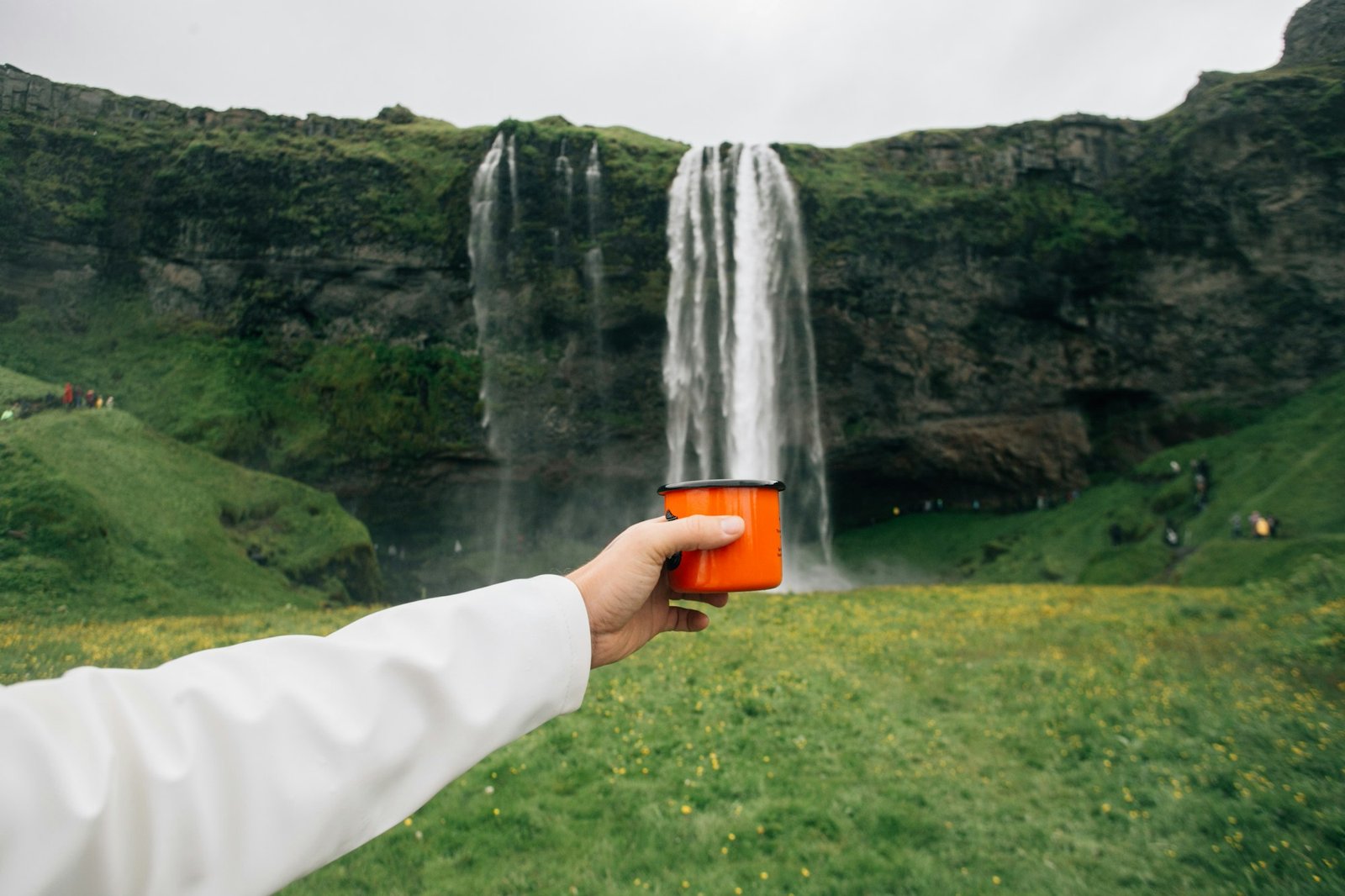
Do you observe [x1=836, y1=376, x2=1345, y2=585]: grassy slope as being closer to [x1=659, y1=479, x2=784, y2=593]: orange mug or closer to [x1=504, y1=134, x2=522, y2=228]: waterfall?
[x1=659, y1=479, x2=784, y2=593]: orange mug

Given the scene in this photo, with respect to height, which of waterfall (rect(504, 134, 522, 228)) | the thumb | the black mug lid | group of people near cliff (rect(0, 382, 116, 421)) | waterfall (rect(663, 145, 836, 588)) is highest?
waterfall (rect(504, 134, 522, 228))

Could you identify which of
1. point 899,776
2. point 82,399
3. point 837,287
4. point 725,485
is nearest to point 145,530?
point 82,399

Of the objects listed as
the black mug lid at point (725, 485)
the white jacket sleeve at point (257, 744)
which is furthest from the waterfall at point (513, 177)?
the white jacket sleeve at point (257, 744)

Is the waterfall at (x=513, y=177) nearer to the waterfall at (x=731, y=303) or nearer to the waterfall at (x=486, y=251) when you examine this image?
the waterfall at (x=486, y=251)

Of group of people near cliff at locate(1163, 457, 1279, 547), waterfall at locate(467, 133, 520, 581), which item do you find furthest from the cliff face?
group of people near cliff at locate(1163, 457, 1279, 547)

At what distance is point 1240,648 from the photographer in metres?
10.2

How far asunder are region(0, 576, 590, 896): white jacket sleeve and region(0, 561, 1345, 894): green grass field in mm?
4212

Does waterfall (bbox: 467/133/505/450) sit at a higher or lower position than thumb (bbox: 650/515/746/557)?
higher

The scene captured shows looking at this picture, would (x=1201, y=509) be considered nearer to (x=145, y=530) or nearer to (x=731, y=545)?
(x=145, y=530)

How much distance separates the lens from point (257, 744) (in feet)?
4.41

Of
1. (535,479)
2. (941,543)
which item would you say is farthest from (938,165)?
(535,479)

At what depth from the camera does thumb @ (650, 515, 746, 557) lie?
7.97 ft

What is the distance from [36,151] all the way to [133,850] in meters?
11.5

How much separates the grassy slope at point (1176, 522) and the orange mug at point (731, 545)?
18.9m
